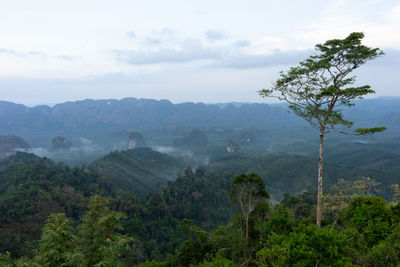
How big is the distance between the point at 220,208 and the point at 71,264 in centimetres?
7975

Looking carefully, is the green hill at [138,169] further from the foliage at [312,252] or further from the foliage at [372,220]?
the foliage at [312,252]

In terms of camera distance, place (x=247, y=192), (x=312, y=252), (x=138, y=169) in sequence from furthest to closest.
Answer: (x=138, y=169) → (x=247, y=192) → (x=312, y=252)

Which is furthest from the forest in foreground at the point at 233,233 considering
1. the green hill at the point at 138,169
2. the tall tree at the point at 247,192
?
the green hill at the point at 138,169

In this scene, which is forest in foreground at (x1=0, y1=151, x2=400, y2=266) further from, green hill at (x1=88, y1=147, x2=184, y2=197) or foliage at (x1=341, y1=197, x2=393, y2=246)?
green hill at (x1=88, y1=147, x2=184, y2=197)

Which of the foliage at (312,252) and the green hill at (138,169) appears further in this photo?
the green hill at (138,169)

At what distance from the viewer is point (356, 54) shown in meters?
15.9

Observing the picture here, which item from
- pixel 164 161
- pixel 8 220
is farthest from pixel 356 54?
pixel 164 161

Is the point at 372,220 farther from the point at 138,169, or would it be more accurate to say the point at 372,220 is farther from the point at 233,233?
the point at 138,169

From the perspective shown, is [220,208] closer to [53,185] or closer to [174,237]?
[174,237]

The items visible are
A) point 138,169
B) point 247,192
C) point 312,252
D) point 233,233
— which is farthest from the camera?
point 138,169

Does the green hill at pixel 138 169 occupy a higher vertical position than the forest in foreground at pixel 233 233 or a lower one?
lower

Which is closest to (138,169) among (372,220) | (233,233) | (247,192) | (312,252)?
(247,192)

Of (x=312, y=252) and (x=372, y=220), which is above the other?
(x=312, y=252)

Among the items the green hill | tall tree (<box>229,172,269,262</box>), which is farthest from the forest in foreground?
the green hill
